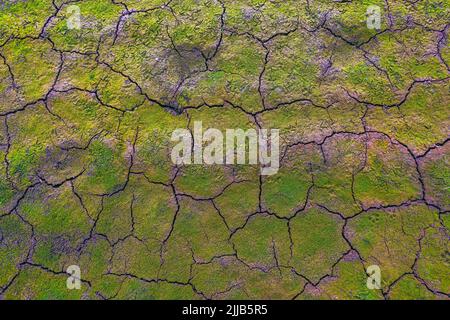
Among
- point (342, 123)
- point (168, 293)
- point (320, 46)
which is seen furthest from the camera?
point (320, 46)

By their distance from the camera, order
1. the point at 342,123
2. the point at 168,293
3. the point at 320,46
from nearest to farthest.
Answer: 1. the point at 168,293
2. the point at 342,123
3. the point at 320,46

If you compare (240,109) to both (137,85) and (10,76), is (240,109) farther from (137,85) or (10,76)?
(10,76)

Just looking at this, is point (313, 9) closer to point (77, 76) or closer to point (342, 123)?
point (342, 123)

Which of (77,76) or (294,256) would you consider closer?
(294,256)

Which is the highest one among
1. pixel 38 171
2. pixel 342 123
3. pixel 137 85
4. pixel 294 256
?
pixel 137 85
